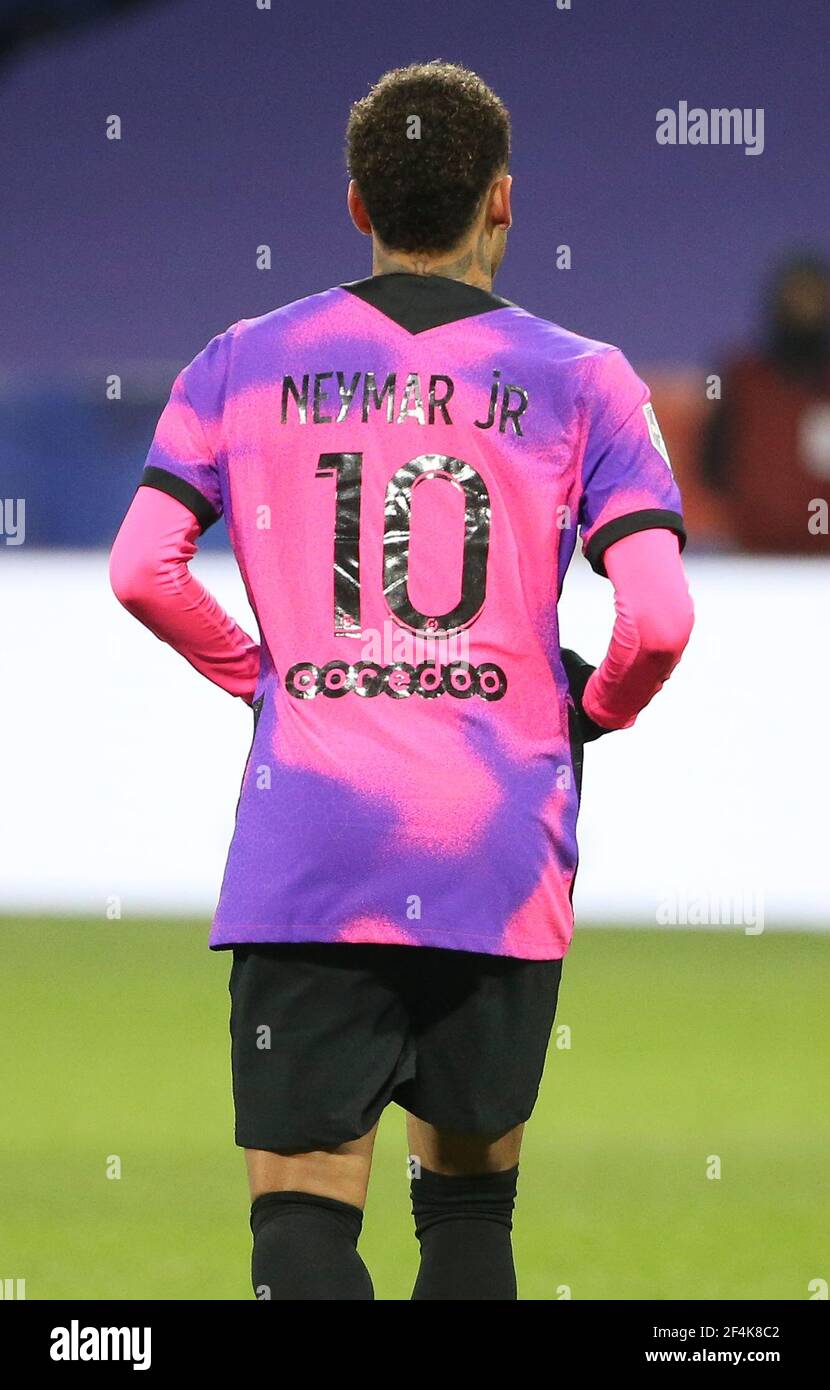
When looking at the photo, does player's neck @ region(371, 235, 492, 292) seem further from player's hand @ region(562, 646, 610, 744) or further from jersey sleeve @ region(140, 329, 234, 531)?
player's hand @ region(562, 646, 610, 744)

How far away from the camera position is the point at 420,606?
88.3 inches

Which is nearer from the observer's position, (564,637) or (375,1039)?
(375,1039)

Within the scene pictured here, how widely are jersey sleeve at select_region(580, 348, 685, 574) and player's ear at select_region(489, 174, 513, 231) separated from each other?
21 cm

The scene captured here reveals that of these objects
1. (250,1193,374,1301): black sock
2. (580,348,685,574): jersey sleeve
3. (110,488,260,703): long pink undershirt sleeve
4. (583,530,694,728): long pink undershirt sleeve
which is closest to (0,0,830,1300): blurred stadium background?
(250,1193,374,1301): black sock

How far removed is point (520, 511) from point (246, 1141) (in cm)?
70

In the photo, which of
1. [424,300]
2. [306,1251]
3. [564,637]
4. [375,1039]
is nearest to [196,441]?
[424,300]

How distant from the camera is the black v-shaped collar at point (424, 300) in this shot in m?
2.30

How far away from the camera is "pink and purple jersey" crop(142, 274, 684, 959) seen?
7.32 feet

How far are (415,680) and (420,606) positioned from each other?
76 mm

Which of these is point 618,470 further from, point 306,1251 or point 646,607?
point 306,1251

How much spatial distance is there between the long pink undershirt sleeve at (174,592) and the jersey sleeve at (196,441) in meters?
0.02

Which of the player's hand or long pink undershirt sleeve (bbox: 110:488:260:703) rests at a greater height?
long pink undershirt sleeve (bbox: 110:488:260:703)

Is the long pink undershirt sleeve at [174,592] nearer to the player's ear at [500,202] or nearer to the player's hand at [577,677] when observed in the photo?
the player's hand at [577,677]
